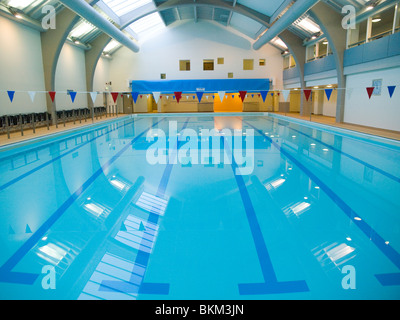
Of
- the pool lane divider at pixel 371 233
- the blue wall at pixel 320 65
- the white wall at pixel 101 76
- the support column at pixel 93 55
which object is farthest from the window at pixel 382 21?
the white wall at pixel 101 76

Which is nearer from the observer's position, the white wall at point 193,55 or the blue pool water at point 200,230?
the blue pool water at point 200,230

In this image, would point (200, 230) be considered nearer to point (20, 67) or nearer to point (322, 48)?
point (20, 67)

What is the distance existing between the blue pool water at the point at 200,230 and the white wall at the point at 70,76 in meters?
9.27

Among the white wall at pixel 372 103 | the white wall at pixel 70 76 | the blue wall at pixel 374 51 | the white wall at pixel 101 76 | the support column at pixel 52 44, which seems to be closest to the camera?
the blue wall at pixel 374 51

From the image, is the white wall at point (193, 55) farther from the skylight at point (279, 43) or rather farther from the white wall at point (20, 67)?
the white wall at point (20, 67)

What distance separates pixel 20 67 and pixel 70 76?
4545mm

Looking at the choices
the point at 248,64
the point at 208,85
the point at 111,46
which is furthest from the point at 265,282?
the point at 248,64

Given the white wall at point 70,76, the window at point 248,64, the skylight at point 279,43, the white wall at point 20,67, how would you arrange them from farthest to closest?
the window at point 248,64, the skylight at point 279,43, the white wall at point 70,76, the white wall at point 20,67

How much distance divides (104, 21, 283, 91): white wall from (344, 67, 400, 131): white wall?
1002 centimetres

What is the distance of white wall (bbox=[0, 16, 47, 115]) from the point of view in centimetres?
1048

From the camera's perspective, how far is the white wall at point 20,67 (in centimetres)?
1048

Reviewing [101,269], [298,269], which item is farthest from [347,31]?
[101,269]

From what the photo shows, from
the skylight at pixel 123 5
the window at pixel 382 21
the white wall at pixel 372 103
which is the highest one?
the skylight at pixel 123 5

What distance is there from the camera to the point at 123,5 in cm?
1438
